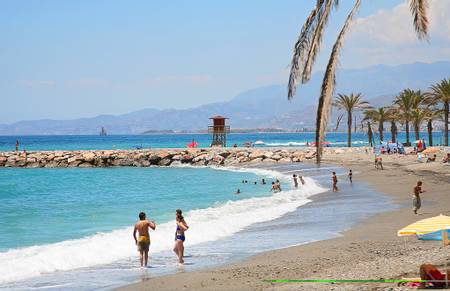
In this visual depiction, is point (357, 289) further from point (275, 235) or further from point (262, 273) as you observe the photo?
point (275, 235)

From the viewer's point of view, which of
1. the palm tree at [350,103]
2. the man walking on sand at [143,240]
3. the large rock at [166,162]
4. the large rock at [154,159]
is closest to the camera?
the man walking on sand at [143,240]

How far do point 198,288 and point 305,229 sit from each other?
837 centimetres

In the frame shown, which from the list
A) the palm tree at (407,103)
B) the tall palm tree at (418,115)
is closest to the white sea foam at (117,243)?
the tall palm tree at (418,115)

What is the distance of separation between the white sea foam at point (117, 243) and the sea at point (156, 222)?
0.03m

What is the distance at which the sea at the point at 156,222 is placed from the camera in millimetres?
14711

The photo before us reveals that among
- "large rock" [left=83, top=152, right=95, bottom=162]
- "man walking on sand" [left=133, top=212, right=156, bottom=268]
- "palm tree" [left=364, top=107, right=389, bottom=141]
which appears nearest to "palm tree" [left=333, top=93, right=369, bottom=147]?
"palm tree" [left=364, top=107, right=389, bottom=141]

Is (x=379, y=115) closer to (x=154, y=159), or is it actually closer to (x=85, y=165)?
(x=154, y=159)

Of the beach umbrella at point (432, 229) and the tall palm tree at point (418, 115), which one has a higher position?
the tall palm tree at point (418, 115)

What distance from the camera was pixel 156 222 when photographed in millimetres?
25359

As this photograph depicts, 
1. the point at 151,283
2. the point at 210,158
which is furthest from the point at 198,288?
the point at 210,158

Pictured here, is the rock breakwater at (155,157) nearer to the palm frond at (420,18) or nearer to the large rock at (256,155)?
the large rock at (256,155)

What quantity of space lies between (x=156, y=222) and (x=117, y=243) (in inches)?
253

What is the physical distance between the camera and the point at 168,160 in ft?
243

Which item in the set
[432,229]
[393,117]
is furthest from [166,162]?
[432,229]
